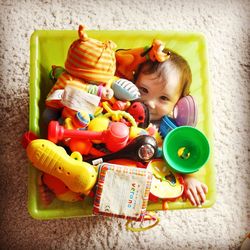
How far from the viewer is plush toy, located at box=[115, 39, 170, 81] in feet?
2.83

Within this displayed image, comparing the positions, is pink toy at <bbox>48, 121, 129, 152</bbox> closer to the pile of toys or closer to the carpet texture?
the pile of toys

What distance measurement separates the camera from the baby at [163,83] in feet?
2.92

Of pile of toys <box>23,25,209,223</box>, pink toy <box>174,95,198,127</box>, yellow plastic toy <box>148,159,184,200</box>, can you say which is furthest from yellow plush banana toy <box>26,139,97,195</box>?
pink toy <box>174,95,198,127</box>

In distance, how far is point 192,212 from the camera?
40.7 inches

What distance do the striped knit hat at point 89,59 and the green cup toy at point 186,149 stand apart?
0.18 metres

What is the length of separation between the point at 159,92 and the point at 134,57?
0.29 ft

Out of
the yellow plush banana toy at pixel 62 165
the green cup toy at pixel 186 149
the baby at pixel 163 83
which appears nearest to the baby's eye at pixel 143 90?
the baby at pixel 163 83

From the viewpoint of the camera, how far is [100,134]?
796 millimetres

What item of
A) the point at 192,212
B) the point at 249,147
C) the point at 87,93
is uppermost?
the point at 87,93

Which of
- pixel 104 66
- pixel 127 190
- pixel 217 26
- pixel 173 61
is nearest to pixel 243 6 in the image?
pixel 217 26

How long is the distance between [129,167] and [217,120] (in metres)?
0.39

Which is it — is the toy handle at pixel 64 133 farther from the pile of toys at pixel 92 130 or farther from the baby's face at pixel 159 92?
the baby's face at pixel 159 92

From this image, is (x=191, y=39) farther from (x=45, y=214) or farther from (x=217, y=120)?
(x=45, y=214)

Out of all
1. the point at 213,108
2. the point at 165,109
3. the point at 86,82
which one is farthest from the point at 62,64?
the point at 213,108
